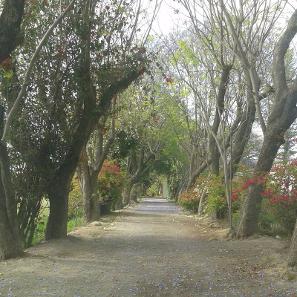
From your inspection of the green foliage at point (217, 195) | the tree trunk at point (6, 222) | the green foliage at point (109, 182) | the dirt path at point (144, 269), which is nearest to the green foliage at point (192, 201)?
the green foliage at point (109, 182)

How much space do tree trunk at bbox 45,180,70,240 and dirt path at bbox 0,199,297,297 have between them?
0.42 meters

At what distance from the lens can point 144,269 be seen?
9.12 metres

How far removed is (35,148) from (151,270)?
216 inches

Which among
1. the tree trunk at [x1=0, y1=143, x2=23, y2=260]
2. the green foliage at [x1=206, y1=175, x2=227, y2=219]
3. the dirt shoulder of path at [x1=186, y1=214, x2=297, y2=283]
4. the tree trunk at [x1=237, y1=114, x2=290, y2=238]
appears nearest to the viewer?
the dirt shoulder of path at [x1=186, y1=214, x2=297, y2=283]

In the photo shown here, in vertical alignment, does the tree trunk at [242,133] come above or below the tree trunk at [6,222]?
above

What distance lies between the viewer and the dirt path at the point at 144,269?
289 inches

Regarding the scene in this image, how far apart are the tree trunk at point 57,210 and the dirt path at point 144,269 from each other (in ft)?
1.37

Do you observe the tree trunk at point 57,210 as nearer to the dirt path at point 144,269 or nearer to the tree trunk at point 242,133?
the dirt path at point 144,269

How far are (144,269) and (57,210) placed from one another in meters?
5.19

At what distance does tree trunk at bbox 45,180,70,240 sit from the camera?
44.6 ft

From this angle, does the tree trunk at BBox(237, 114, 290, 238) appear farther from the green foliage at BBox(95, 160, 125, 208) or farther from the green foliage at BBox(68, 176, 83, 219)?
the green foliage at BBox(95, 160, 125, 208)

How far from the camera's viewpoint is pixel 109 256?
1077 centimetres

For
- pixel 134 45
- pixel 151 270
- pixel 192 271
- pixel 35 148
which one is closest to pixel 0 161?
pixel 35 148

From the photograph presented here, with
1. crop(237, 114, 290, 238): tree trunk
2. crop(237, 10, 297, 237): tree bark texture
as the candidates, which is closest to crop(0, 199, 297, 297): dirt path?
crop(237, 114, 290, 238): tree trunk
